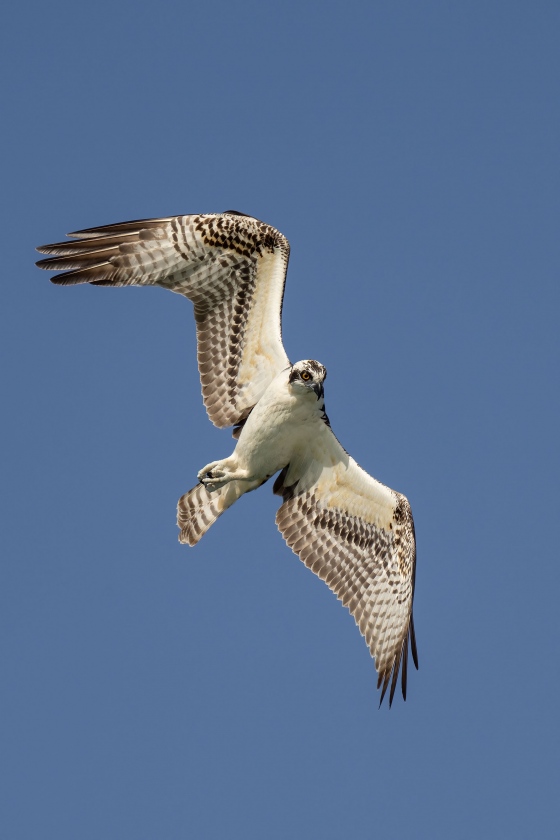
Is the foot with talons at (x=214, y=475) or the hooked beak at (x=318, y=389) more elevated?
the hooked beak at (x=318, y=389)

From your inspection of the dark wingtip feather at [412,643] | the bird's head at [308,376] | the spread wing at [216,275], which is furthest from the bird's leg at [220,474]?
the dark wingtip feather at [412,643]

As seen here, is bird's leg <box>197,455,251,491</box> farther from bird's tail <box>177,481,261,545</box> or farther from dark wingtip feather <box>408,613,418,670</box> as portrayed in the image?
dark wingtip feather <box>408,613,418,670</box>

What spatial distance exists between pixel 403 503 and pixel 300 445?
150 cm

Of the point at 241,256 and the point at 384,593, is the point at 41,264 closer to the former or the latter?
the point at 241,256

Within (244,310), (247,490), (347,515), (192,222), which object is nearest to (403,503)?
(347,515)

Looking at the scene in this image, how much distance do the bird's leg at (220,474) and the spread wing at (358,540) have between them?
2.74 feet

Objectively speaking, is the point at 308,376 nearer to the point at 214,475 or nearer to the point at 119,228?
the point at 214,475

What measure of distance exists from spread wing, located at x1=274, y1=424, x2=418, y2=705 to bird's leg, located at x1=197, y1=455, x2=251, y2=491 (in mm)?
834

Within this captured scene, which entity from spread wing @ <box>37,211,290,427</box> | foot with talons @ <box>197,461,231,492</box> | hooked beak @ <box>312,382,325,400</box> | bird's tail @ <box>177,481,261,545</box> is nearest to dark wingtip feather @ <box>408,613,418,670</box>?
bird's tail @ <box>177,481,261,545</box>

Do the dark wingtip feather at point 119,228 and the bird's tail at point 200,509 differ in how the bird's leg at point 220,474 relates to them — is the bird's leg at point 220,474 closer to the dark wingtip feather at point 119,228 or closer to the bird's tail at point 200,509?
the bird's tail at point 200,509

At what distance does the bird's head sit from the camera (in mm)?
15484

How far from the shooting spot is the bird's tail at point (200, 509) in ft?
55.2

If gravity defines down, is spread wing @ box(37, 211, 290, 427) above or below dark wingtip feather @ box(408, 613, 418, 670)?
above

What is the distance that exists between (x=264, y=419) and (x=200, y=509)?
1689mm
